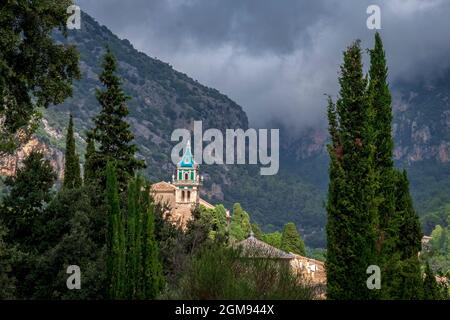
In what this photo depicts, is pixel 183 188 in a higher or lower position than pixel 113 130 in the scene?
higher

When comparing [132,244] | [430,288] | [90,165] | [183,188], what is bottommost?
[430,288]

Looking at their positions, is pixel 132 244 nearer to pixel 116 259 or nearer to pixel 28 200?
pixel 116 259

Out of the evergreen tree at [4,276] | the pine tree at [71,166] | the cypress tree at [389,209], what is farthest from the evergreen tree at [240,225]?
the evergreen tree at [4,276]

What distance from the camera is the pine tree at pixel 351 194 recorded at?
20484mm

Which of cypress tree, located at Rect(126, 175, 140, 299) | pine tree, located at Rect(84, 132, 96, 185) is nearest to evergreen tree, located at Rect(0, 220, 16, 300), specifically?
cypress tree, located at Rect(126, 175, 140, 299)

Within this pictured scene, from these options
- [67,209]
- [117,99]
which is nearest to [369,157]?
[67,209]

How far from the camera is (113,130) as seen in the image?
32.8 m

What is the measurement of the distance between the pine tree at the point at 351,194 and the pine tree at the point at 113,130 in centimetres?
1356

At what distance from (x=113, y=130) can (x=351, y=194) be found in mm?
15545

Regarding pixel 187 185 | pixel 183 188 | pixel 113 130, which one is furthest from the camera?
pixel 187 185

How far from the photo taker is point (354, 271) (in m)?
20.4

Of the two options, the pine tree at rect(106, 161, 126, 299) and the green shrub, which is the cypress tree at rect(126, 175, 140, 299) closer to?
the pine tree at rect(106, 161, 126, 299)

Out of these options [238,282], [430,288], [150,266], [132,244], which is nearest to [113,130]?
[132,244]

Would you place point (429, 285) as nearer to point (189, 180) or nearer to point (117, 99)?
point (117, 99)
